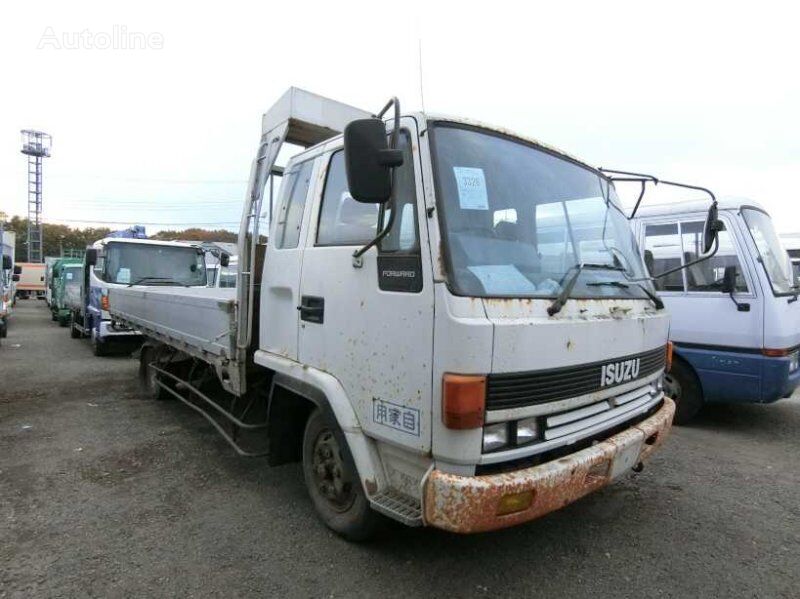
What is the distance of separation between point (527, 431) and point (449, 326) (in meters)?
0.65

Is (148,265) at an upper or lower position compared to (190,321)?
upper

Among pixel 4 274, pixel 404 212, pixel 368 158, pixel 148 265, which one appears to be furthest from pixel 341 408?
pixel 4 274

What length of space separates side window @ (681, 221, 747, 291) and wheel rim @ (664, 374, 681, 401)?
97 cm

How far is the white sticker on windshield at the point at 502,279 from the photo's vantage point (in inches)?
91.0

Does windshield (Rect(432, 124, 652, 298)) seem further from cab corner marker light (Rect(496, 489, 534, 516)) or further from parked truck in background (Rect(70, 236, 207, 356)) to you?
parked truck in background (Rect(70, 236, 207, 356))

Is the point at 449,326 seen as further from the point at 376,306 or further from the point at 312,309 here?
the point at 312,309

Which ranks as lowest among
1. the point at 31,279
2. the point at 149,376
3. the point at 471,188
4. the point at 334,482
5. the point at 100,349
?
the point at 100,349

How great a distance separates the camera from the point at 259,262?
391 cm

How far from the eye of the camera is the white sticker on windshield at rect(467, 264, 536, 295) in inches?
91.0

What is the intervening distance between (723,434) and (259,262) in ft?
16.0

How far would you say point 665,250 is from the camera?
5590 millimetres

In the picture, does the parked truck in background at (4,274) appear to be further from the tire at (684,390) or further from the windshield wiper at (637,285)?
the tire at (684,390)

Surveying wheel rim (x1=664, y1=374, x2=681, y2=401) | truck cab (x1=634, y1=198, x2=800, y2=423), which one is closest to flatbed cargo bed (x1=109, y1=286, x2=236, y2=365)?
truck cab (x1=634, y1=198, x2=800, y2=423)

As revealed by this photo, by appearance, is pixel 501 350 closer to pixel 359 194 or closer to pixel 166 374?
pixel 359 194
